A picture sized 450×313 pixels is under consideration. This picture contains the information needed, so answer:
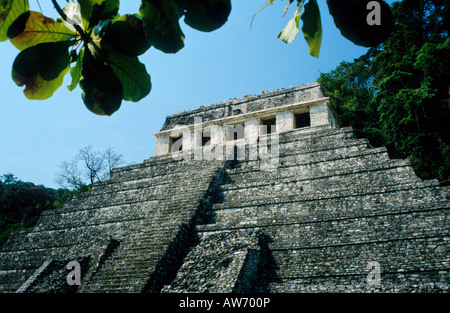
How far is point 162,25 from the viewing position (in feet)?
2.85

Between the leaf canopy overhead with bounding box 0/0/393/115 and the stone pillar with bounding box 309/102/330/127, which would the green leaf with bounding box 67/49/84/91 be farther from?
the stone pillar with bounding box 309/102/330/127

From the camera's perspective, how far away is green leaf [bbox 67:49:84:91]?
0.98 m

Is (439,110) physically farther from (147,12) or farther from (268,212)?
(147,12)

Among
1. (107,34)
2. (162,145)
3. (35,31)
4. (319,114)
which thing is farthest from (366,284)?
(162,145)

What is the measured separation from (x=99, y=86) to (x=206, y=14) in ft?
1.35

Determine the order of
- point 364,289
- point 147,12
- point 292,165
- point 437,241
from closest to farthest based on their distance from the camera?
point 147,12, point 364,289, point 437,241, point 292,165

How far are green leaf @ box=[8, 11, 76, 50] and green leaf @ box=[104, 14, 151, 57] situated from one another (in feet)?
0.40

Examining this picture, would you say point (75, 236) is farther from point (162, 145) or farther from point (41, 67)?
point (41, 67)

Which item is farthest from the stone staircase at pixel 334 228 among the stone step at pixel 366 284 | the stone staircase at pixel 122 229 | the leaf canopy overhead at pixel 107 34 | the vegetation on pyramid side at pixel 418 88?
the vegetation on pyramid side at pixel 418 88

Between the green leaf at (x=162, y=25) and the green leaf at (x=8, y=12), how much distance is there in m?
0.36

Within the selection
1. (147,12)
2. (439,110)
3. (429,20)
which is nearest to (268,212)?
(147,12)

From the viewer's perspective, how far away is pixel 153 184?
11.7m

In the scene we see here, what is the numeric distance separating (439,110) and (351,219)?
32.9ft

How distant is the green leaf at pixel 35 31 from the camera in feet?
2.89
